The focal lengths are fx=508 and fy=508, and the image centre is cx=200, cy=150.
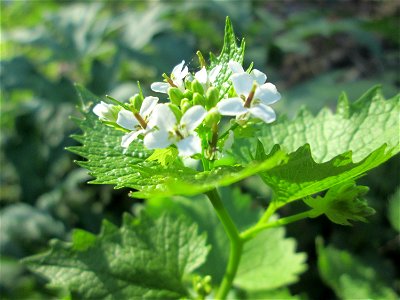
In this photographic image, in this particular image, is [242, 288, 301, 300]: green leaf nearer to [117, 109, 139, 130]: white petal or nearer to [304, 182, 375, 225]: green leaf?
[304, 182, 375, 225]: green leaf

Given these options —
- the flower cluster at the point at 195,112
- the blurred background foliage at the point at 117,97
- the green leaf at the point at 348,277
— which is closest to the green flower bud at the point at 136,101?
the flower cluster at the point at 195,112

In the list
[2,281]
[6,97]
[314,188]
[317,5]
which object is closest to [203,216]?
[314,188]

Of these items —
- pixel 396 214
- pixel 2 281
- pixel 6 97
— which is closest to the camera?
pixel 396 214

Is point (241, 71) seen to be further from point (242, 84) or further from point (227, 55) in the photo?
point (227, 55)

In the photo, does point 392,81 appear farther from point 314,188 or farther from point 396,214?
point 314,188

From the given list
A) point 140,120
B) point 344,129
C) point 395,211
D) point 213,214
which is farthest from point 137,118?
point 395,211
